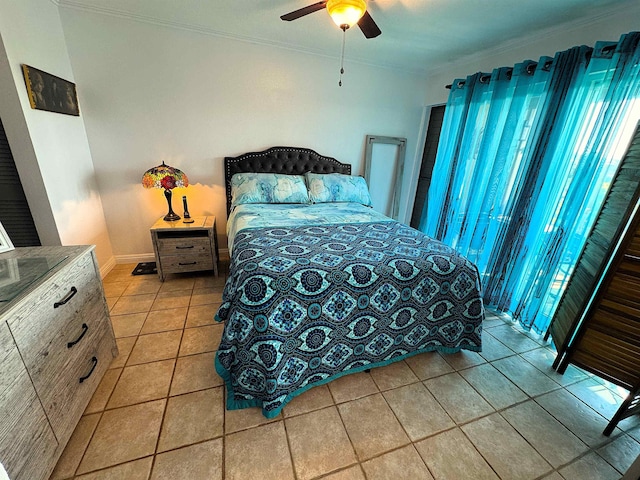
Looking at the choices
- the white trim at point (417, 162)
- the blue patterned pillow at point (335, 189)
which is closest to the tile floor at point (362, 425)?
the blue patterned pillow at point (335, 189)

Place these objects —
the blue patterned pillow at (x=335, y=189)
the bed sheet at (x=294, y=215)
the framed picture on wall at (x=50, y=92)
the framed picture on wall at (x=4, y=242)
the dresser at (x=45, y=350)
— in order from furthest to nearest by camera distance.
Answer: the blue patterned pillow at (x=335, y=189) → the bed sheet at (x=294, y=215) → the framed picture on wall at (x=50, y=92) → the framed picture on wall at (x=4, y=242) → the dresser at (x=45, y=350)

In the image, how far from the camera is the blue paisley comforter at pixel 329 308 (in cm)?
132

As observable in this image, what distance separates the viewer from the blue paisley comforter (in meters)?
1.32

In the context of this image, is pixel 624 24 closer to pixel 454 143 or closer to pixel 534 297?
pixel 454 143

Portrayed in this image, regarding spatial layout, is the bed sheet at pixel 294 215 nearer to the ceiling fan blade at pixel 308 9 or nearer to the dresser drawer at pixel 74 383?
the dresser drawer at pixel 74 383

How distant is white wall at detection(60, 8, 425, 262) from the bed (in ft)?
4.47

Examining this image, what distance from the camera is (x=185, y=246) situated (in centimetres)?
254

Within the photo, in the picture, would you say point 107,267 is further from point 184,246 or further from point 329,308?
point 329,308

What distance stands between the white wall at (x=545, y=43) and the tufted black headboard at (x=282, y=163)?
1593 mm

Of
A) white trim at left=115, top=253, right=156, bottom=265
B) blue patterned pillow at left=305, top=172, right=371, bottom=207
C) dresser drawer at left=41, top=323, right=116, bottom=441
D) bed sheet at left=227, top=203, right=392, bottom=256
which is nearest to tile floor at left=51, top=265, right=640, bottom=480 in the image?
dresser drawer at left=41, top=323, right=116, bottom=441

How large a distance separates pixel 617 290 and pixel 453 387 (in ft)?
3.50

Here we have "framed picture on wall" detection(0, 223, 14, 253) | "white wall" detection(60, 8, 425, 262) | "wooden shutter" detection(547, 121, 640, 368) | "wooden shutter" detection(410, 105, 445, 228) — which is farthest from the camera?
"wooden shutter" detection(410, 105, 445, 228)

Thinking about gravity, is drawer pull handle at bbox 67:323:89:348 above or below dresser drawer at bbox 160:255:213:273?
above

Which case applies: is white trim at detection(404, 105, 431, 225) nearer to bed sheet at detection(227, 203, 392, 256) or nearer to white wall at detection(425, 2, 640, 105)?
white wall at detection(425, 2, 640, 105)
